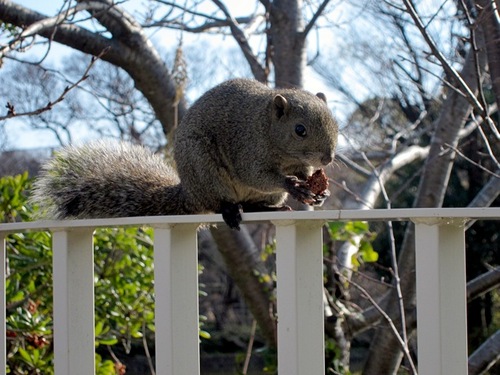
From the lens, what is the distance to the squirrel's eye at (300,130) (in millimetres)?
2484

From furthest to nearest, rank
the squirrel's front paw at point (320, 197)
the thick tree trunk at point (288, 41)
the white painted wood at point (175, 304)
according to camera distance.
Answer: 1. the thick tree trunk at point (288, 41)
2. the squirrel's front paw at point (320, 197)
3. the white painted wood at point (175, 304)

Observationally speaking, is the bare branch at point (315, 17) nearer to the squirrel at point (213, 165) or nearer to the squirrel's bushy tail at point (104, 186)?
the squirrel at point (213, 165)

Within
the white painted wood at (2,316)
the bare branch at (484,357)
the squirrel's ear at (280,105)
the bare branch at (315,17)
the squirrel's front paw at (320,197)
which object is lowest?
the bare branch at (484,357)

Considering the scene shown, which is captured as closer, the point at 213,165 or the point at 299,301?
the point at 299,301

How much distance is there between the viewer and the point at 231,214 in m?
2.06

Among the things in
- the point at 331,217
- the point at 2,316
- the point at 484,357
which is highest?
the point at 331,217

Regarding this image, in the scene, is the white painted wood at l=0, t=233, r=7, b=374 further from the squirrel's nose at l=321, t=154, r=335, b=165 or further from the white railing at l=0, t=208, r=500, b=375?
the squirrel's nose at l=321, t=154, r=335, b=165

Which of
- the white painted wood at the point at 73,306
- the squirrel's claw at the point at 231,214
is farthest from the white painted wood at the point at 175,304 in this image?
the white painted wood at the point at 73,306

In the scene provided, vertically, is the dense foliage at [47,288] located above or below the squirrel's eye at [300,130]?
below

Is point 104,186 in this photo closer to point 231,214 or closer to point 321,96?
point 231,214

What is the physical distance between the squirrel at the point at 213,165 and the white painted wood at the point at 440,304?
89 centimetres

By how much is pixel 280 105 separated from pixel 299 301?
1.19m

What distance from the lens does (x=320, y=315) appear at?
4.89 feet

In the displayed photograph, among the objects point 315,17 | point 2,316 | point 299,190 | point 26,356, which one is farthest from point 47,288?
point 299,190
